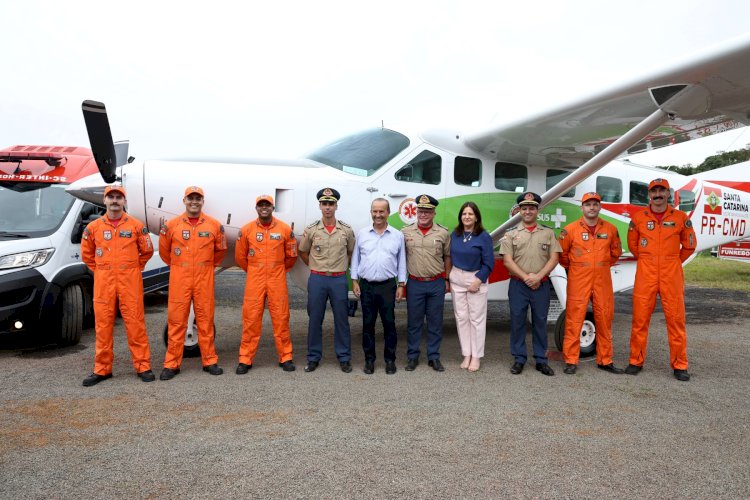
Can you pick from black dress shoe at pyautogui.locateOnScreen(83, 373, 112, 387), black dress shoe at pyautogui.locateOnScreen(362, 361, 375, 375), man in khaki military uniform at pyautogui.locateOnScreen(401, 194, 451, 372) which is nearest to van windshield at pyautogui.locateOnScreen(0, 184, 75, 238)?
black dress shoe at pyautogui.locateOnScreen(83, 373, 112, 387)

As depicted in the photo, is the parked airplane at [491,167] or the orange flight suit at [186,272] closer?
the parked airplane at [491,167]

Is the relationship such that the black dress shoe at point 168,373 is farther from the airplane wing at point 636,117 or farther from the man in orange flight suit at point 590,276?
the airplane wing at point 636,117

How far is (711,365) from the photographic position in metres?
5.34

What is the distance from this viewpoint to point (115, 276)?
14.7 feet

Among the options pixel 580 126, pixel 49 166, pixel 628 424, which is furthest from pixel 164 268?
pixel 628 424

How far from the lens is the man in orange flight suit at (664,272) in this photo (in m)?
4.80

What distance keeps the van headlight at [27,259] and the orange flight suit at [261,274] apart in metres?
2.68

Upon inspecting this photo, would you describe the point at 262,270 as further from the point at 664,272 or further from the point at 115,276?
the point at 664,272

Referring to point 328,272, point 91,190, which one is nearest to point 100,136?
point 91,190

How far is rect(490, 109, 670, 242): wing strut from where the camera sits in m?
4.64

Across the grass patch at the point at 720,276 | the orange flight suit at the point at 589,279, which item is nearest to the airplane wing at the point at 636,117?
the orange flight suit at the point at 589,279

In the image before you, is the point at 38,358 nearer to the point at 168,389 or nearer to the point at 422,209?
the point at 168,389

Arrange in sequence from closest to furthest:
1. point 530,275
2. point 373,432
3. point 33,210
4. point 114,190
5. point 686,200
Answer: point 373,432 → point 114,190 → point 530,275 → point 33,210 → point 686,200

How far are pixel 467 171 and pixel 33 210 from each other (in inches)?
220
